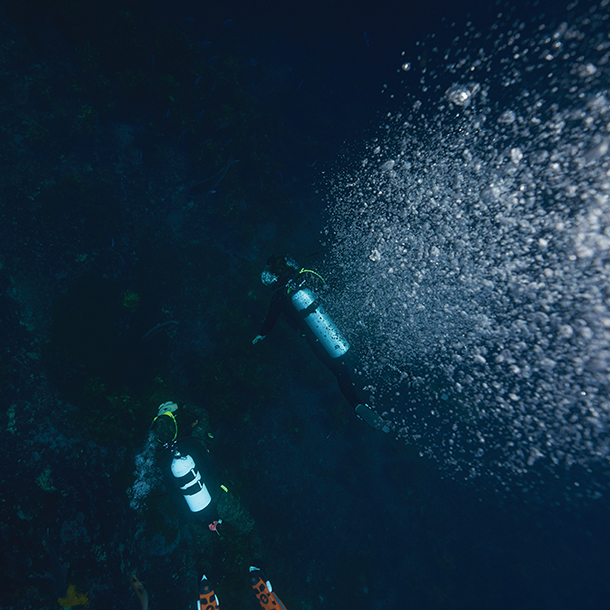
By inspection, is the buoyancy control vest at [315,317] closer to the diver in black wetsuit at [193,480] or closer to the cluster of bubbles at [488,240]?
the cluster of bubbles at [488,240]

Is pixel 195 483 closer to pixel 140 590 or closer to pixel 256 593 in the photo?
pixel 140 590

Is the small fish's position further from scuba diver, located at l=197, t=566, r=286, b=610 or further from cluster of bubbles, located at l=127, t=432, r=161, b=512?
cluster of bubbles, located at l=127, t=432, r=161, b=512

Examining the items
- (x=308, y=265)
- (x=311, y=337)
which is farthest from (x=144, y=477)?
(x=308, y=265)

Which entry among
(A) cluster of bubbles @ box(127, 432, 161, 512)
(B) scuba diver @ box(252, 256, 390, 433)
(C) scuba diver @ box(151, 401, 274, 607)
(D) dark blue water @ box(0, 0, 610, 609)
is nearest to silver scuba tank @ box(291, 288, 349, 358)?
(B) scuba diver @ box(252, 256, 390, 433)

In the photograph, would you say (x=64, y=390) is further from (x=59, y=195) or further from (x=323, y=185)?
(x=323, y=185)

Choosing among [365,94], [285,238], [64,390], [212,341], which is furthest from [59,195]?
[365,94]

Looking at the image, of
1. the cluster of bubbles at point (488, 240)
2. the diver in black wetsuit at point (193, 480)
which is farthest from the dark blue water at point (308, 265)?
the diver in black wetsuit at point (193, 480)
